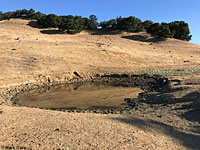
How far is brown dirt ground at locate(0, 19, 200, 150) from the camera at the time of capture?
5422 mm

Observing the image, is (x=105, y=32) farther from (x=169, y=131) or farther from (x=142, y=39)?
(x=169, y=131)

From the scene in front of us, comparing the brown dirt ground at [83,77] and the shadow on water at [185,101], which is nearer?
the brown dirt ground at [83,77]

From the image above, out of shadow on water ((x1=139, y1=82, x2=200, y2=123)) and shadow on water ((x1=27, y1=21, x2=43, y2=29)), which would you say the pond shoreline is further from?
shadow on water ((x1=27, y1=21, x2=43, y2=29))

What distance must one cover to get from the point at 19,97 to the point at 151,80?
1268cm

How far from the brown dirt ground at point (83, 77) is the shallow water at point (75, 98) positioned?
288cm

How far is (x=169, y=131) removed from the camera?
253 inches

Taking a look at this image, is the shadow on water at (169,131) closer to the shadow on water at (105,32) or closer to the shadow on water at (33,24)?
the shadow on water at (105,32)

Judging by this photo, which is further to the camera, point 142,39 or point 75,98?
point 142,39

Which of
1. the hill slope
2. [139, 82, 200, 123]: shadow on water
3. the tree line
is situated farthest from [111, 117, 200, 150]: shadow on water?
the tree line

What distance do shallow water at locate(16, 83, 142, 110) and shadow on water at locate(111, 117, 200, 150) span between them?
14.5 ft

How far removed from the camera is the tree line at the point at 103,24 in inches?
1663

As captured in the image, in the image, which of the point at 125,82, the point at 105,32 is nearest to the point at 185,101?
the point at 125,82

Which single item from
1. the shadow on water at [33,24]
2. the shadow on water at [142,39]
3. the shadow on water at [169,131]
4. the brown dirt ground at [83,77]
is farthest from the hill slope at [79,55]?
the shadow on water at [169,131]

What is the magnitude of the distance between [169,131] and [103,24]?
45.6 m
